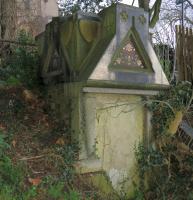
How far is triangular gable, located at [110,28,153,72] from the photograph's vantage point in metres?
5.18

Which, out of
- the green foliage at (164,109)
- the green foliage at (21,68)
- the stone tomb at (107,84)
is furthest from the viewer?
the green foliage at (21,68)

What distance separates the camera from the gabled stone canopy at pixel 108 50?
5.02m

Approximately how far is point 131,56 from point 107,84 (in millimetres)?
683

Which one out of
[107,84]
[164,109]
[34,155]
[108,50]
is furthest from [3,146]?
[164,109]

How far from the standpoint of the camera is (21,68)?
6.54 metres

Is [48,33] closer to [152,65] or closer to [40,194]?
[152,65]

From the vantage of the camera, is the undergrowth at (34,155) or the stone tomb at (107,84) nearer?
the undergrowth at (34,155)

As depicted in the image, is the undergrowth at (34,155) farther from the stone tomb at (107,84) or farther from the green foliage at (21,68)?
the green foliage at (21,68)

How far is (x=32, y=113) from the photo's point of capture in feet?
18.3

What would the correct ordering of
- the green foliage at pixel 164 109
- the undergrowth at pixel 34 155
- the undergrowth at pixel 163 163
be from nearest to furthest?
1. the undergrowth at pixel 34 155
2. the undergrowth at pixel 163 163
3. the green foliage at pixel 164 109

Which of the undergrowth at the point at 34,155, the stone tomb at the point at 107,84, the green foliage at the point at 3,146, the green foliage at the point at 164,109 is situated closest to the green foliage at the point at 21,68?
the undergrowth at the point at 34,155

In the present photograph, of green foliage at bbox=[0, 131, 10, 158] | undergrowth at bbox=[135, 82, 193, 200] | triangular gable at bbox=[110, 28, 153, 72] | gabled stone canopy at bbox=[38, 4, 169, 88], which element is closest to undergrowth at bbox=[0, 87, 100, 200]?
green foliage at bbox=[0, 131, 10, 158]

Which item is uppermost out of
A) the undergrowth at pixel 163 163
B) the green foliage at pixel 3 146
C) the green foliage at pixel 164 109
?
the green foliage at pixel 164 109

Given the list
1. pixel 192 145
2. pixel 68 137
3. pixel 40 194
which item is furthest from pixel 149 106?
A: pixel 40 194
